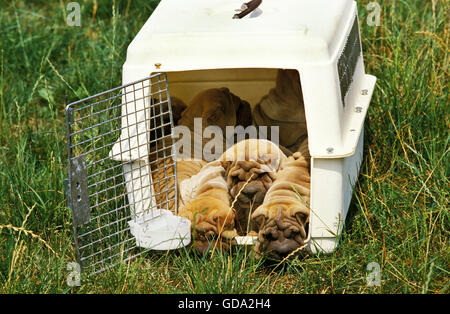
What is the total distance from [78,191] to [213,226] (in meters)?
0.47

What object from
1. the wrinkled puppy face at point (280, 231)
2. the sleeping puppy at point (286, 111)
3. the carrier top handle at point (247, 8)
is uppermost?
the carrier top handle at point (247, 8)

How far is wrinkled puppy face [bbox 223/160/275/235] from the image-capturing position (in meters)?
2.33

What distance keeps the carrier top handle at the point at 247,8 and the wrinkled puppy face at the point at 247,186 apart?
53 cm

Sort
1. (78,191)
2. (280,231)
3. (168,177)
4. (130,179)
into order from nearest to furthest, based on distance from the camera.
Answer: (78,191) → (280,231) → (130,179) → (168,177)

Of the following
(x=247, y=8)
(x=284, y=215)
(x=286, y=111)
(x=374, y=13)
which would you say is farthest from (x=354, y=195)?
(x=374, y=13)

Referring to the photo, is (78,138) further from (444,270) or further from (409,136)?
(444,270)

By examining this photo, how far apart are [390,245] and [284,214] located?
0.41 meters

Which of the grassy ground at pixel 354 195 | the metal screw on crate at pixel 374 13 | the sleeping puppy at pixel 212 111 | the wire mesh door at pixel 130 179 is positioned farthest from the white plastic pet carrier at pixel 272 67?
the metal screw on crate at pixel 374 13

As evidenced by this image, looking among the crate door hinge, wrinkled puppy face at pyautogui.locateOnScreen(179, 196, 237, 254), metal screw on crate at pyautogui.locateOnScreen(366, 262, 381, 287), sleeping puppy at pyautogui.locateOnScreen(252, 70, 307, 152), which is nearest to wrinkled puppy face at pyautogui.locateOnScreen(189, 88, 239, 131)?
sleeping puppy at pyautogui.locateOnScreen(252, 70, 307, 152)

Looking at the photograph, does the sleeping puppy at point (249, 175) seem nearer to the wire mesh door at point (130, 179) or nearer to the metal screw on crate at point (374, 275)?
the wire mesh door at point (130, 179)

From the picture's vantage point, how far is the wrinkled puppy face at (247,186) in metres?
2.33

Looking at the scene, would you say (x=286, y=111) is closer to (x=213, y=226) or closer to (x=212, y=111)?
(x=212, y=111)

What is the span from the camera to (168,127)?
8.77 feet

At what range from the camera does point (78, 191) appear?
202cm
